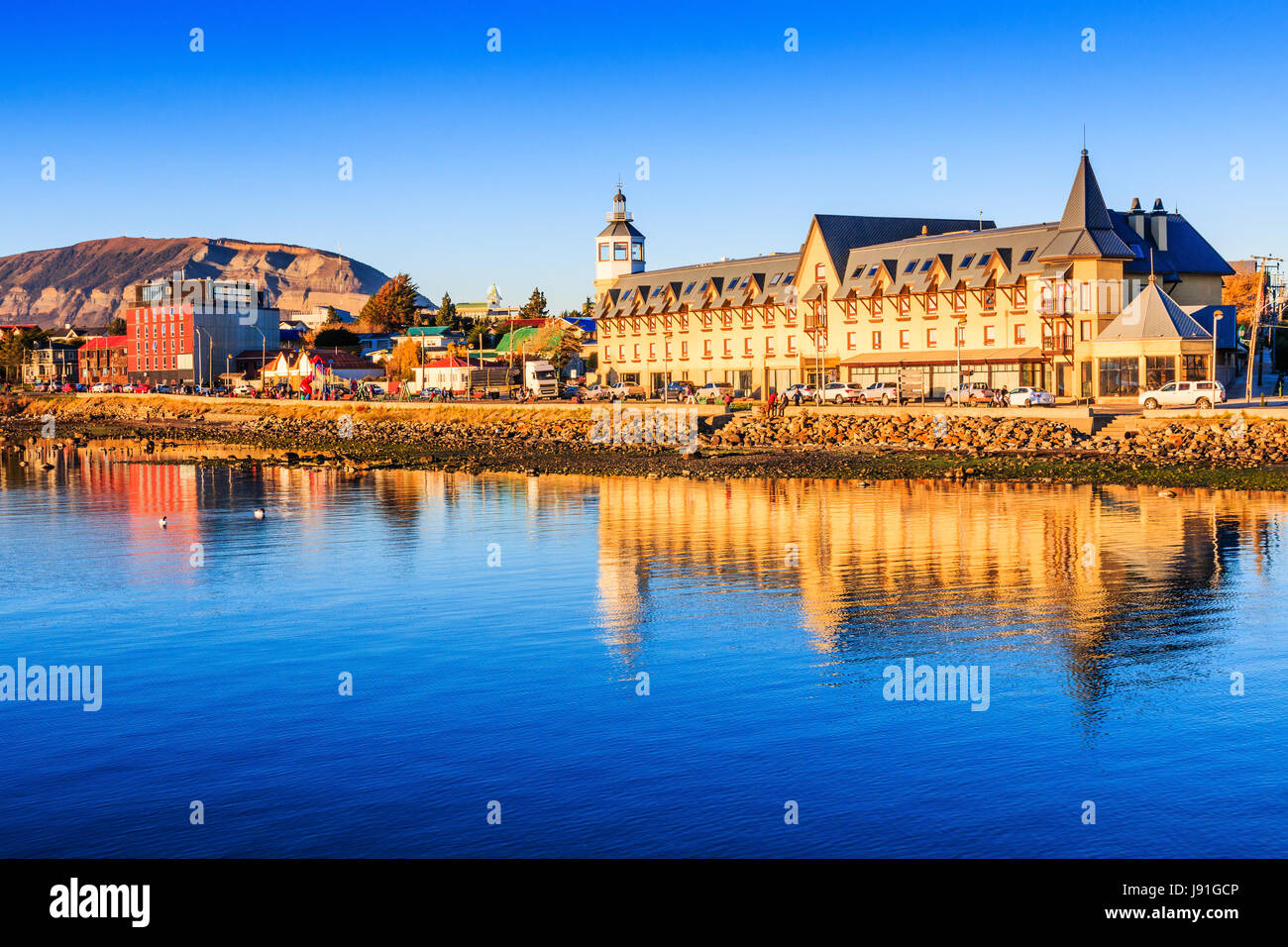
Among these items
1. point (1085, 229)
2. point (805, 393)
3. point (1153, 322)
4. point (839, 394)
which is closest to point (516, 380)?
point (805, 393)

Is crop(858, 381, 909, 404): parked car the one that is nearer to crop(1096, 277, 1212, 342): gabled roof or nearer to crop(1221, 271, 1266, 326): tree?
crop(1096, 277, 1212, 342): gabled roof

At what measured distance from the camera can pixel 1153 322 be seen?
72.5m

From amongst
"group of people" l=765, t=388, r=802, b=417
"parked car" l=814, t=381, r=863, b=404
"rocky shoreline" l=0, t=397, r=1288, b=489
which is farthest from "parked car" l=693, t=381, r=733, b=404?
"rocky shoreline" l=0, t=397, r=1288, b=489

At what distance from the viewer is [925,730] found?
57.3ft

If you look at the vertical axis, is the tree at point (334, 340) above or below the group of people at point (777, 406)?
above

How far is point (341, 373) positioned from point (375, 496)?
314 feet

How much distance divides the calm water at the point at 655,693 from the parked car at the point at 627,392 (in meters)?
61.8

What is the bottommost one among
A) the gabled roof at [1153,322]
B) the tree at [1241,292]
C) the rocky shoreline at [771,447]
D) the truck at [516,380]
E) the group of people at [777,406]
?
the rocky shoreline at [771,447]

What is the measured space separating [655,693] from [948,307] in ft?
236

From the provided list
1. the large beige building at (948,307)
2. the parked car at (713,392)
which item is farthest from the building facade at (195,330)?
the parked car at (713,392)

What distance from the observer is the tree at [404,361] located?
146m

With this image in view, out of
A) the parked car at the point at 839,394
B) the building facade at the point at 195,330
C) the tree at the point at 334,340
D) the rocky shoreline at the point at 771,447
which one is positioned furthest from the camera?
the tree at the point at 334,340

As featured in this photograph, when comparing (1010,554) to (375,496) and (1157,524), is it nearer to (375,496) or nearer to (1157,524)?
(1157,524)

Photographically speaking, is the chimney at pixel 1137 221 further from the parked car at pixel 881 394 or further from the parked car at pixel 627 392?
the parked car at pixel 627 392
